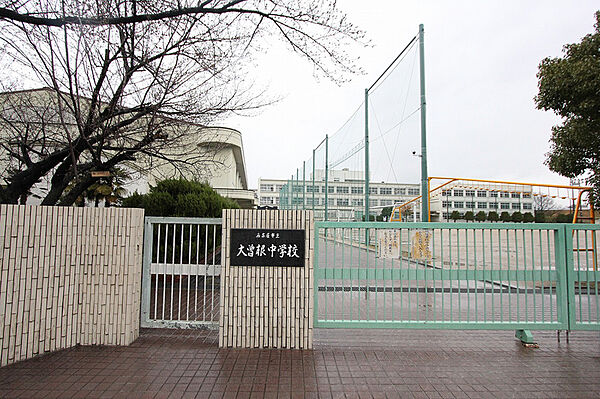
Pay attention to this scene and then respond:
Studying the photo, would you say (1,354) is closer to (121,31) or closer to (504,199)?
(121,31)

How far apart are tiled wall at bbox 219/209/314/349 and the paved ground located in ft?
0.60

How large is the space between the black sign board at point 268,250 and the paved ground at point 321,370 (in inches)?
41.4

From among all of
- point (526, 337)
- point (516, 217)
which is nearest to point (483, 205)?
point (516, 217)

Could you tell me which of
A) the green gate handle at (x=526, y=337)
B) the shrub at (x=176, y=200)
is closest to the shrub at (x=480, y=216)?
the shrub at (x=176, y=200)

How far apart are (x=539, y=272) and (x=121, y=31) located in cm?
691

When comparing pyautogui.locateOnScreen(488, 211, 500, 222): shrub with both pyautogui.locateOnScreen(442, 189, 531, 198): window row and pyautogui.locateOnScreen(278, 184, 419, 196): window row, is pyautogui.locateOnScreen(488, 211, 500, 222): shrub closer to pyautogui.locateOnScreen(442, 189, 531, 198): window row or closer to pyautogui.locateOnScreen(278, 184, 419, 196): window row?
pyautogui.locateOnScreen(442, 189, 531, 198): window row

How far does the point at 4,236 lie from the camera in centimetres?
399

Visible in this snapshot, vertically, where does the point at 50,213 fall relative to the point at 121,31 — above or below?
below

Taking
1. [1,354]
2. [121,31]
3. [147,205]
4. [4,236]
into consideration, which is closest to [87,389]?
[1,354]

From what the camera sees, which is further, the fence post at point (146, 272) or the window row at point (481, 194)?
the window row at point (481, 194)

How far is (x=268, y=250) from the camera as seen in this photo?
449 centimetres

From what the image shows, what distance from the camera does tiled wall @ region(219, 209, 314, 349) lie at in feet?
14.6

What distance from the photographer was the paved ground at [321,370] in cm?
334

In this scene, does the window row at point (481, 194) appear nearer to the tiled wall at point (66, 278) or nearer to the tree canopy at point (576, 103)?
the tree canopy at point (576, 103)
